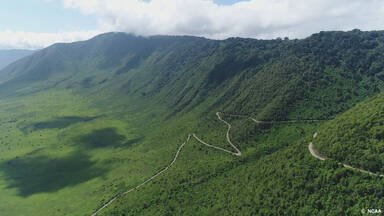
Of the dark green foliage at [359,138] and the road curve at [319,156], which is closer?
the road curve at [319,156]

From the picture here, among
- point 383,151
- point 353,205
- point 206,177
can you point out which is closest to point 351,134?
point 383,151

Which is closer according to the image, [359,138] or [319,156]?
[359,138]

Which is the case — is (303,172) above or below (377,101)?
below

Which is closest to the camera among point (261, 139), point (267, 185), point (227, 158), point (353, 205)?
point (353, 205)

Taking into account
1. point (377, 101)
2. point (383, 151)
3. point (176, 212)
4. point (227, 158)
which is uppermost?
point (377, 101)

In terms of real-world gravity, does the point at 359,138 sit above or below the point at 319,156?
above

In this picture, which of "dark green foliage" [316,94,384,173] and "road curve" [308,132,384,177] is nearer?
"road curve" [308,132,384,177]

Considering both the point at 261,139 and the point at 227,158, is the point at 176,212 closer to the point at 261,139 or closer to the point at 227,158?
the point at 227,158

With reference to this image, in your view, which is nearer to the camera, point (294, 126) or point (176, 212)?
point (176, 212)

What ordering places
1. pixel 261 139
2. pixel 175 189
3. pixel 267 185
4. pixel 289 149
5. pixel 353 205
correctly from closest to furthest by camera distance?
1. pixel 353 205
2. pixel 267 185
3. pixel 289 149
4. pixel 175 189
5. pixel 261 139

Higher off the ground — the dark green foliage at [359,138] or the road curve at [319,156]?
the dark green foliage at [359,138]

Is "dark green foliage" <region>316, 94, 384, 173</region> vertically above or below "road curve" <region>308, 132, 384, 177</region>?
above
